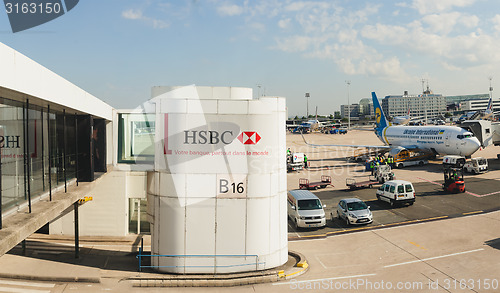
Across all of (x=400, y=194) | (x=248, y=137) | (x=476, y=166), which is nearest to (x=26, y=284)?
(x=248, y=137)

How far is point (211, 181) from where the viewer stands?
1628 cm

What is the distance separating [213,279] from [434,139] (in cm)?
4147

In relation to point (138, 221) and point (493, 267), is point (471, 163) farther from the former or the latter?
point (138, 221)

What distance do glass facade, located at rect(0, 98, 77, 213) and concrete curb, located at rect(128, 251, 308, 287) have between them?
498 centimetres

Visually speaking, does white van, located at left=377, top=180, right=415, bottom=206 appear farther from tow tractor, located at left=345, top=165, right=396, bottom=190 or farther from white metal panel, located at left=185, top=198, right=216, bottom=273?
white metal panel, located at left=185, top=198, right=216, bottom=273

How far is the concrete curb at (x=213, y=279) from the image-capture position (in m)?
15.2

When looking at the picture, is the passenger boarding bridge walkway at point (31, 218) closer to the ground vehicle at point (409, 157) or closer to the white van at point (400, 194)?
the white van at point (400, 194)

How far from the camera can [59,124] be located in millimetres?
14188

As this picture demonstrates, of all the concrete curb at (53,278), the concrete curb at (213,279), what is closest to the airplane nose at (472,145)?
the concrete curb at (213,279)

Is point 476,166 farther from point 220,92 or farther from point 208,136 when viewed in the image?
point 208,136

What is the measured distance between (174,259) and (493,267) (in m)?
13.1

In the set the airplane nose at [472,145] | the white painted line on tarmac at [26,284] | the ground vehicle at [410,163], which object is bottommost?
the white painted line on tarmac at [26,284]

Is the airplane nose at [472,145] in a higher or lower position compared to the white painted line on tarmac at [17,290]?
higher

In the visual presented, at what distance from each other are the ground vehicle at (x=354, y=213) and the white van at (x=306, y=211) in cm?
151
